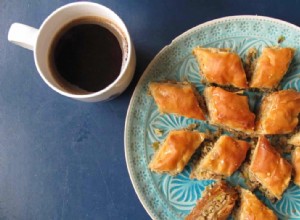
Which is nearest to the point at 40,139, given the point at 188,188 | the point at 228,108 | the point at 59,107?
the point at 59,107

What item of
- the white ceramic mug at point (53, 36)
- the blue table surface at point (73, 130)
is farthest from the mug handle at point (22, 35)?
the blue table surface at point (73, 130)

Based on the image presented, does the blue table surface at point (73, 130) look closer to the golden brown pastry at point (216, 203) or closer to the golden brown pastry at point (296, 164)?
the golden brown pastry at point (216, 203)

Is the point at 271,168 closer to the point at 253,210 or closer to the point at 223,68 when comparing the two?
the point at 253,210

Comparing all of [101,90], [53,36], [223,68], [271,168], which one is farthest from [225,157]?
[53,36]

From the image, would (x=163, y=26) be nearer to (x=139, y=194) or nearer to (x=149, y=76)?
(x=149, y=76)

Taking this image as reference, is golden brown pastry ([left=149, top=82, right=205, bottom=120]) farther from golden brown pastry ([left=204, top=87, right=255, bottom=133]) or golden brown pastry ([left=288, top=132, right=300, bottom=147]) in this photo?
golden brown pastry ([left=288, top=132, right=300, bottom=147])

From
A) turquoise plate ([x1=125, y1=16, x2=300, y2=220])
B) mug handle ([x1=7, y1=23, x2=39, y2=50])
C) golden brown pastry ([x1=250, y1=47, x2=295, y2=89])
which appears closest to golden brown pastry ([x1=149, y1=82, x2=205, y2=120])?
turquoise plate ([x1=125, y1=16, x2=300, y2=220])
